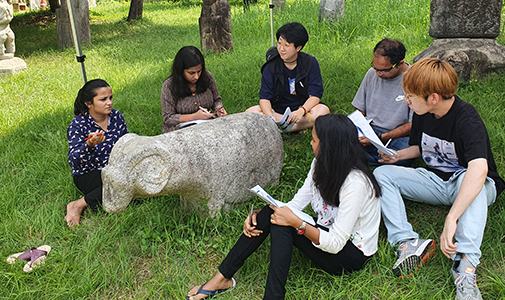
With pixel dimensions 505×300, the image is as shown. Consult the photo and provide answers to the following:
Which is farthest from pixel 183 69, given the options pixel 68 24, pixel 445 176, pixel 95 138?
pixel 68 24

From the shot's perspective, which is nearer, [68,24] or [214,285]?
[214,285]

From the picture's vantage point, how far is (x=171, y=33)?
10445mm

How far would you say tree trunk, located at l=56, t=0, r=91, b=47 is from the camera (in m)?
8.75

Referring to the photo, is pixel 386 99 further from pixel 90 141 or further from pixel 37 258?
pixel 37 258

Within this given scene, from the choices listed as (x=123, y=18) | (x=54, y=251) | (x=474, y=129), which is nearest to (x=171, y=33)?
(x=123, y=18)

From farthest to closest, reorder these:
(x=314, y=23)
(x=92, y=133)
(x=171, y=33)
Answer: (x=171, y=33) < (x=314, y=23) < (x=92, y=133)

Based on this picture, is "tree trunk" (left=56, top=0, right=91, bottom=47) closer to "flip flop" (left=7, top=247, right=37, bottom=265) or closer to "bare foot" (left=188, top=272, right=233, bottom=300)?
"flip flop" (left=7, top=247, right=37, bottom=265)

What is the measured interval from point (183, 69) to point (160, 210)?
1310mm

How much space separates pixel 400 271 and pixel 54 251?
2.37 metres

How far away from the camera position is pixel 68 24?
8805mm

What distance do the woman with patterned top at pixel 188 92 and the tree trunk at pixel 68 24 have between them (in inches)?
230

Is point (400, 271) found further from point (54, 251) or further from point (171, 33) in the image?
point (171, 33)

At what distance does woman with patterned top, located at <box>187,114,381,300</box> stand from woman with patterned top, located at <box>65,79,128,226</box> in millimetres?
1402

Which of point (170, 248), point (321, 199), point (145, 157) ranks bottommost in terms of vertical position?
point (170, 248)
